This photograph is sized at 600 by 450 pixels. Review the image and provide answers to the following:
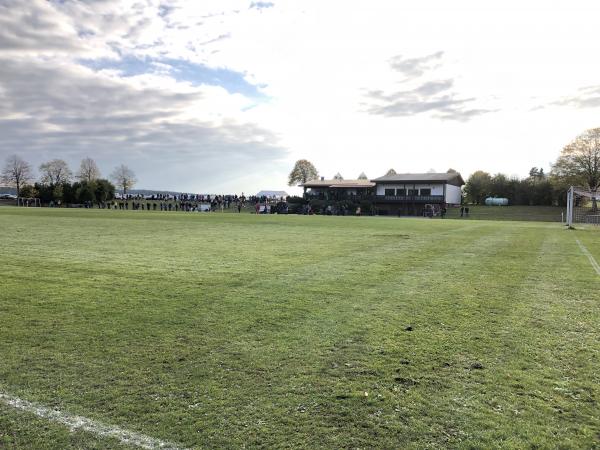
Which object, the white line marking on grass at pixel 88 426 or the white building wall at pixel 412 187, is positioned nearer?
the white line marking on grass at pixel 88 426

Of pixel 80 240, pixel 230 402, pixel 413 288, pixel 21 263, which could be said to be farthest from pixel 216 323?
pixel 80 240

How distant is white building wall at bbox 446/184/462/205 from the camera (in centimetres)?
7831

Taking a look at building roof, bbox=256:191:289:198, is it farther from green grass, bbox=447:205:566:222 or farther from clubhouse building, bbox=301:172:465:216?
green grass, bbox=447:205:566:222

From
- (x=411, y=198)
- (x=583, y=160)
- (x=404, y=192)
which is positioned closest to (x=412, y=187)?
(x=404, y=192)

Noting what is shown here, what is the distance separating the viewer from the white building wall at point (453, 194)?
7831 centimetres

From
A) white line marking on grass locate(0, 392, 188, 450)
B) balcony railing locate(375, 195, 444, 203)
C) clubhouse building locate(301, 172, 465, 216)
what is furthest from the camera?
clubhouse building locate(301, 172, 465, 216)

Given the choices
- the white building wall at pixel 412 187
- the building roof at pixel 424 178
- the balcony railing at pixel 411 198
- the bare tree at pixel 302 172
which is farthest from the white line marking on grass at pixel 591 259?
the bare tree at pixel 302 172

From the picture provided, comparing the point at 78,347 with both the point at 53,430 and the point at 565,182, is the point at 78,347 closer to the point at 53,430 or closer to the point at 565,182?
the point at 53,430

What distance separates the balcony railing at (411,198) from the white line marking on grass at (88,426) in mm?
77079

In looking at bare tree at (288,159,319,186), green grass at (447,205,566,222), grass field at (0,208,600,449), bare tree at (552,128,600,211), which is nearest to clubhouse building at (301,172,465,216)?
green grass at (447,205,566,222)

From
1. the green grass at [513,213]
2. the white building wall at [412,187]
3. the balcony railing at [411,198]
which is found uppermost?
the white building wall at [412,187]

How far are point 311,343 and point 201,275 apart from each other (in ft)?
16.5

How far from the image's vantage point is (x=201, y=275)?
31.8ft

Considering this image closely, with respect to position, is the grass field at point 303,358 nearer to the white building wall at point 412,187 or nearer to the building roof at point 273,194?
the white building wall at point 412,187
